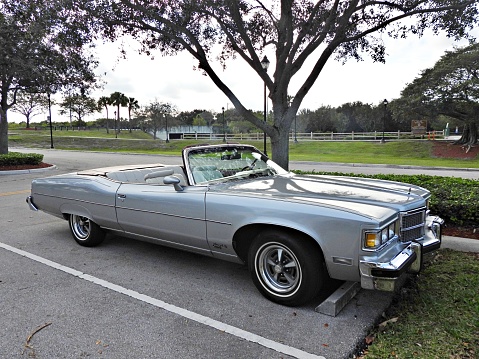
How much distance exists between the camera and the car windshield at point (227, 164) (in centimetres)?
407

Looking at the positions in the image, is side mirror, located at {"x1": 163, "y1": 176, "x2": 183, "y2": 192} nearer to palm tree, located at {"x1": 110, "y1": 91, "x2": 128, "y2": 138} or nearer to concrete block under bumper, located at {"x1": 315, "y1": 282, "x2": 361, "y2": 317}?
concrete block under bumper, located at {"x1": 315, "y1": 282, "x2": 361, "y2": 317}

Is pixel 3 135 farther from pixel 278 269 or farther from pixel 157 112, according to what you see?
pixel 157 112

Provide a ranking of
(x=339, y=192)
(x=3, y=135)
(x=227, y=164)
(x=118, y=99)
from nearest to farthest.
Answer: (x=339, y=192)
(x=227, y=164)
(x=3, y=135)
(x=118, y=99)

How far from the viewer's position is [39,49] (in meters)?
13.9

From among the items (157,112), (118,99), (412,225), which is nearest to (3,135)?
(412,225)

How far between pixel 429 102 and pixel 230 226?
34092 millimetres

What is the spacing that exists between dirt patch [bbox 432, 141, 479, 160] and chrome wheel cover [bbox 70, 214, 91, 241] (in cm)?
3066

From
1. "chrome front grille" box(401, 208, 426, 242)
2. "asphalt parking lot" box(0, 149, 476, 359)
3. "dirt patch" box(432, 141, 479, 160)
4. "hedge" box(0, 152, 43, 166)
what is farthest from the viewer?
"dirt patch" box(432, 141, 479, 160)

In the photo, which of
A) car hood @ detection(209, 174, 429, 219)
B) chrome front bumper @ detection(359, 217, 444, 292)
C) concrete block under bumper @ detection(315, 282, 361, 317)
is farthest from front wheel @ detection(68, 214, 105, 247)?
chrome front bumper @ detection(359, 217, 444, 292)

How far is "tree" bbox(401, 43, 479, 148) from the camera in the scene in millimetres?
29578

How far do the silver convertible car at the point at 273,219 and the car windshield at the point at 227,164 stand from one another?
0.04 ft

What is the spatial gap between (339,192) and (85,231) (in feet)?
12.0

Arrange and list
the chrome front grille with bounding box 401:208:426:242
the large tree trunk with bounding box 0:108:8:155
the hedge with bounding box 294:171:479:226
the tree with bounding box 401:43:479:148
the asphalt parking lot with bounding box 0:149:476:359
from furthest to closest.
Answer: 1. the tree with bounding box 401:43:479:148
2. the large tree trunk with bounding box 0:108:8:155
3. the hedge with bounding box 294:171:479:226
4. the chrome front grille with bounding box 401:208:426:242
5. the asphalt parking lot with bounding box 0:149:476:359

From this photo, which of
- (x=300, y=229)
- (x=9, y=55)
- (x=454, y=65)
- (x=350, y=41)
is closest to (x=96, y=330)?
(x=300, y=229)
